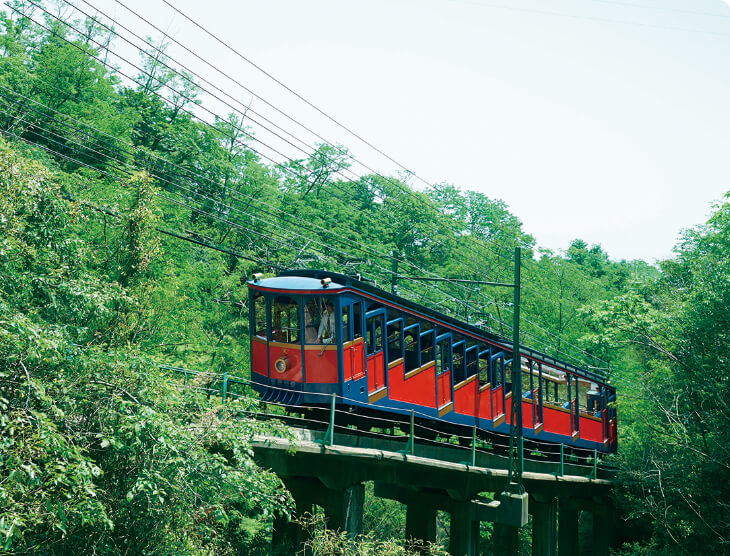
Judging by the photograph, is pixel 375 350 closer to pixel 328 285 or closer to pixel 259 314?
pixel 328 285

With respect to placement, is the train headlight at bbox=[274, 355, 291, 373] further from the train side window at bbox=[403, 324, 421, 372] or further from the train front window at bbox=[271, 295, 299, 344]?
the train side window at bbox=[403, 324, 421, 372]

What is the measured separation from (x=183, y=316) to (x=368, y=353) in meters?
9.41

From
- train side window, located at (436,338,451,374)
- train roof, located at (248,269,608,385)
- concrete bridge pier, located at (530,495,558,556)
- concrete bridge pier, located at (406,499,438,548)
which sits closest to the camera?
train roof, located at (248,269,608,385)

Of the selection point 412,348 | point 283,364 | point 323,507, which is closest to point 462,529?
point 323,507

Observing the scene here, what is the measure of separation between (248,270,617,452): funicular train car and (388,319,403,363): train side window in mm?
22

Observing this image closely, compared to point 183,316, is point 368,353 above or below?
below

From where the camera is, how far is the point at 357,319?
13727mm

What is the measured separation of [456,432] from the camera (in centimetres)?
1806

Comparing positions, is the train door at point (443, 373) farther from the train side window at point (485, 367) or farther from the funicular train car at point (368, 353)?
the train side window at point (485, 367)

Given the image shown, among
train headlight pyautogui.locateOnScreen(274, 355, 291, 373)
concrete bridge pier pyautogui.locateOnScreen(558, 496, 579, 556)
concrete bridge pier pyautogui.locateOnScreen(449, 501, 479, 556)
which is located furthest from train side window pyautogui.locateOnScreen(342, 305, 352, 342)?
concrete bridge pier pyautogui.locateOnScreen(558, 496, 579, 556)

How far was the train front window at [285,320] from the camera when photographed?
13742mm

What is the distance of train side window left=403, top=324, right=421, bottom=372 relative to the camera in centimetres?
1507

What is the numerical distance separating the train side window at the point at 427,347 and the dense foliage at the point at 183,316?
88.5 inches

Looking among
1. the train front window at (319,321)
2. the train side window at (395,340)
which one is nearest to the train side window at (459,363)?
the train side window at (395,340)
